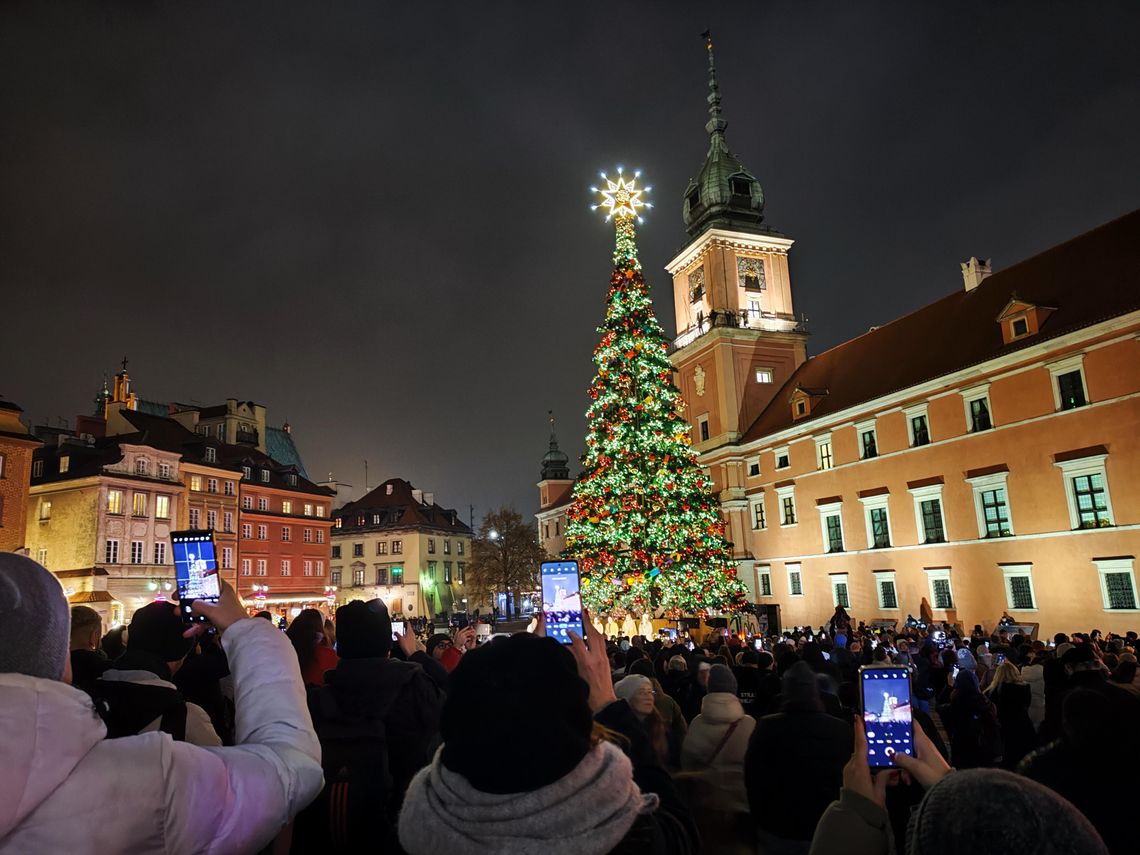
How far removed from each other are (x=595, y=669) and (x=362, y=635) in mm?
1921

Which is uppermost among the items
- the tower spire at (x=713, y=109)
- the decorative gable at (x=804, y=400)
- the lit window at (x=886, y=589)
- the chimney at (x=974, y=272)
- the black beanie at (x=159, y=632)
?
the tower spire at (x=713, y=109)

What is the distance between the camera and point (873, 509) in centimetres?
3541

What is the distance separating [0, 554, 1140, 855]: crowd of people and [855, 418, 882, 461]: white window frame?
33511 mm

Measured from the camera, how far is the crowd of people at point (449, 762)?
1639 mm

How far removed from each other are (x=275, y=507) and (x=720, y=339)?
35.6 meters

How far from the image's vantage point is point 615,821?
186 centimetres

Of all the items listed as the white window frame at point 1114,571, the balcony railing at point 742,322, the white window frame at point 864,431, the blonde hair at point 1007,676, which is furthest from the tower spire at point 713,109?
the blonde hair at point 1007,676

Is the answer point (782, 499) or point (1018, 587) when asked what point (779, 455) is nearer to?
point (782, 499)

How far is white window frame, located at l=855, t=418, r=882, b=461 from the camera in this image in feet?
117

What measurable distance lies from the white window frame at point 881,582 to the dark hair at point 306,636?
32.6 m

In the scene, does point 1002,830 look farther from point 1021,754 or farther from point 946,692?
point 946,692

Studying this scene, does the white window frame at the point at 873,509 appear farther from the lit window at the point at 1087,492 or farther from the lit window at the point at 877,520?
the lit window at the point at 1087,492

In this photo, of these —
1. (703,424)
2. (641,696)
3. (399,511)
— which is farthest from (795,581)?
(399,511)

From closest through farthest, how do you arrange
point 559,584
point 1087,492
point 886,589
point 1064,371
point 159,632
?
point 159,632, point 559,584, point 1087,492, point 1064,371, point 886,589
